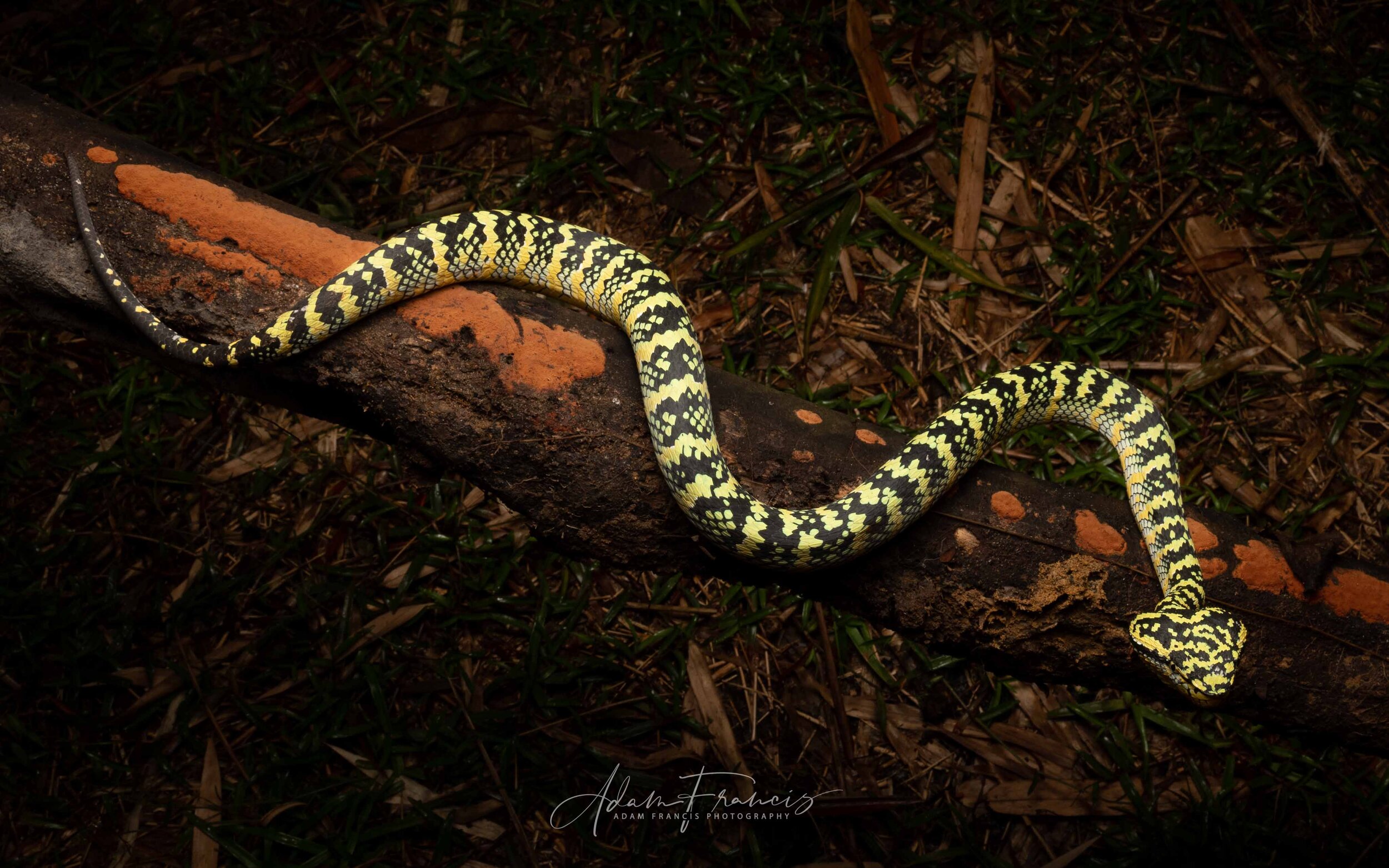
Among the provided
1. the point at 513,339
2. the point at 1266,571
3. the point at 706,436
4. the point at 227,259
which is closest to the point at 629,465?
the point at 706,436

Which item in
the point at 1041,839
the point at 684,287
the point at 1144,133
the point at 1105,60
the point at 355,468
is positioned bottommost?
the point at 1041,839

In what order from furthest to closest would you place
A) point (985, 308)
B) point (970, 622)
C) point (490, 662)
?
point (985, 308)
point (490, 662)
point (970, 622)

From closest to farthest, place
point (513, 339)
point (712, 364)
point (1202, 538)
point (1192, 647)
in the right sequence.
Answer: point (1192, 647) → point (513, 339) → point (1202, 538) → point (712, 364)

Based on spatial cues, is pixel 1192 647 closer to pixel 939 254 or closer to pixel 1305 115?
pixel 939 254

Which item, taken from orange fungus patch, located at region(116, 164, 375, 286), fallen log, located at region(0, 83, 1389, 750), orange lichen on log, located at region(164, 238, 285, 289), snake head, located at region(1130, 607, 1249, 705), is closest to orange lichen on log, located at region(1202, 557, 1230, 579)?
fallen log, located at region(0, 83, 1389, 750)

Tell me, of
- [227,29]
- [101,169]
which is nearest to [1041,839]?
[101,169]

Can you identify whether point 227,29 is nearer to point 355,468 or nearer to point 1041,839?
point 355,468

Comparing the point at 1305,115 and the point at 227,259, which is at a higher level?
the point at 1305,115
